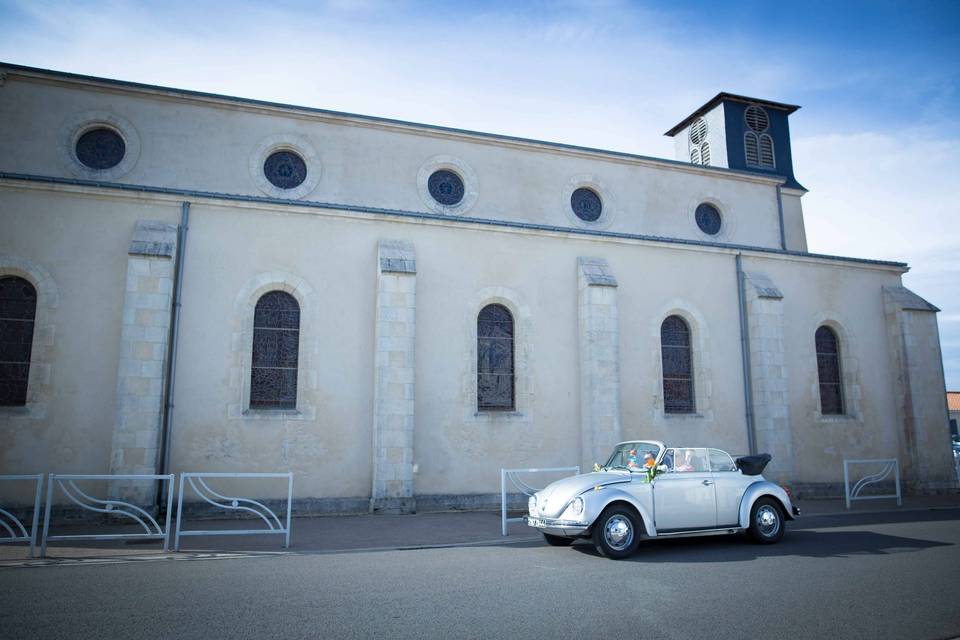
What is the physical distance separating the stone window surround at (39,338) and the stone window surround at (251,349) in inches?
120

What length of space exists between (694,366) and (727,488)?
6870 mm

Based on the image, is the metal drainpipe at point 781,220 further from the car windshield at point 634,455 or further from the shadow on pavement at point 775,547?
the car windshield at point 634,455

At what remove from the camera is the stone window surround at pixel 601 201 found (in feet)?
57.9

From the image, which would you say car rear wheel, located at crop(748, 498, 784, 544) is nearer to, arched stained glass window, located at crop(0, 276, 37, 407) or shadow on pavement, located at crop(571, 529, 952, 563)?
shadow on pavement, located at crop(571, 529, 952, 563)

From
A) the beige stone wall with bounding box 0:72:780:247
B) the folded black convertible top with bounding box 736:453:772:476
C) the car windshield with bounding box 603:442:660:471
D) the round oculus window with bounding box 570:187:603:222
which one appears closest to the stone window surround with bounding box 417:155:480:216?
the beige stone wall with bounding box 0:72:780:247

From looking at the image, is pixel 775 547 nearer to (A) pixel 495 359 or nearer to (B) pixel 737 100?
(A) pixel 495 359

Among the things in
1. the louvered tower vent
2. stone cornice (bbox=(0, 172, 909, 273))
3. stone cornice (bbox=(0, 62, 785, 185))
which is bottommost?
stone cornice (bbox=(0, 172, 909, 273))

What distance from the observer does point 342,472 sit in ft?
40.7

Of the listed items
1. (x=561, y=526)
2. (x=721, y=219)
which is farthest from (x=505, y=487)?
(x=721, y=219)

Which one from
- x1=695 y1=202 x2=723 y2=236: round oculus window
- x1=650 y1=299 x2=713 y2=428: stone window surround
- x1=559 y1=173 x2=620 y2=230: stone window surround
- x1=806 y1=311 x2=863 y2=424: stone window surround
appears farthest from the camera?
x1=695 y1=202 x2=723 y2=236: round oculus window

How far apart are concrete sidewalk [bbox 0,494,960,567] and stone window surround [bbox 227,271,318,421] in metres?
2.00

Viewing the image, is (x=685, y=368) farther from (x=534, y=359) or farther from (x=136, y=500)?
(x=136, y=500)

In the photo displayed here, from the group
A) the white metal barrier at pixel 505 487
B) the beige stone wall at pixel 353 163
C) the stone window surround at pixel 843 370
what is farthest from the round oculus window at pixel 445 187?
the stone window surround at pixel 843 370

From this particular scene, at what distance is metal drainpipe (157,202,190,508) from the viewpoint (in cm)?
1155
